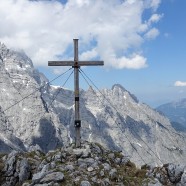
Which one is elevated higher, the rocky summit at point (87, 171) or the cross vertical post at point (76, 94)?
the cross vertical post at point (76, 94)

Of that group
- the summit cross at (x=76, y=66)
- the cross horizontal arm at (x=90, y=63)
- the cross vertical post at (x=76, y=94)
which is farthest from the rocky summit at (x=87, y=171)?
the cross horizontal arm at (x=90, y=63)

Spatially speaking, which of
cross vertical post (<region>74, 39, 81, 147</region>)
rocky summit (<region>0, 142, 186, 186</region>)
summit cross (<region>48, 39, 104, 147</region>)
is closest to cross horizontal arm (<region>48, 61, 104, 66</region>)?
summit cross (<region>48, 39, 104, 147</region>)

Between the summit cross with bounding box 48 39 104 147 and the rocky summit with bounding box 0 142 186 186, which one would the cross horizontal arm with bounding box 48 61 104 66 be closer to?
the summit cross with bounding box 48 39 104 147

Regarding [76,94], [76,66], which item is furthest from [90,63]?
[76,94]

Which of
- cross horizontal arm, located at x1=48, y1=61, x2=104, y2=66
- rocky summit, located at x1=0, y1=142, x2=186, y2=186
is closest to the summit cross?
cross horizontal arm, located at x1=48, y1=61, x2=104, y2=66

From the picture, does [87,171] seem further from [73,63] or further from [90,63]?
[90,63]

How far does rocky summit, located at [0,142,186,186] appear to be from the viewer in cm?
2741

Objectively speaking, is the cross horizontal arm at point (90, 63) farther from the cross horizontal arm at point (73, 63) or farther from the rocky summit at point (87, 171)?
the rocky summit at point (87, 171)

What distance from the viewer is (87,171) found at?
28562mm

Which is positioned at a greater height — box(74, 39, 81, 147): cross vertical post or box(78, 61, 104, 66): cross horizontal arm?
box(78, 61, 104, 66): cross horizontal arm

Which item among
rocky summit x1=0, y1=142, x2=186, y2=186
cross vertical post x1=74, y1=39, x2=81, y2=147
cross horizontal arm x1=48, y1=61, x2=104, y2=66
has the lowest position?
rocky summit x1=0, y1=142, x2=186, y2=186

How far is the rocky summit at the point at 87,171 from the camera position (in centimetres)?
2741

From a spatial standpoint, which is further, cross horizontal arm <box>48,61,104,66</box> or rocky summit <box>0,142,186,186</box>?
cross horizontal arm <box>48,61,104,66</box>

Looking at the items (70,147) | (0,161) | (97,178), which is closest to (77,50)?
(70,147)
